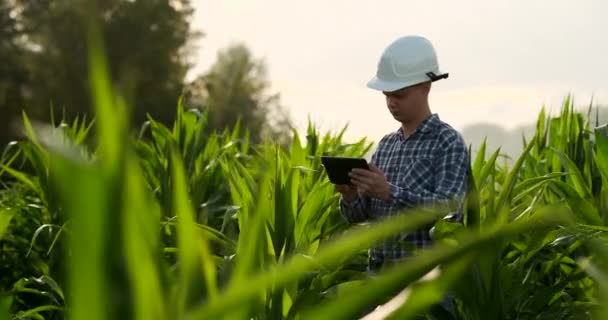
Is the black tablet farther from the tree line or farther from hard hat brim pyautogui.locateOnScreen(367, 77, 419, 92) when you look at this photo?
the tree line

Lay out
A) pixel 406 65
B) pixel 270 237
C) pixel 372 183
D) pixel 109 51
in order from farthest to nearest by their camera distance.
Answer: pixel 109 51 < pixel 406 65 < pixel 372 183 < pixel 270 237

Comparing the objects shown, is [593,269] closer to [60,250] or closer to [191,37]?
[60,250]

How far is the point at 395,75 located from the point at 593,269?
8.43ft

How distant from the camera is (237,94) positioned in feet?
119

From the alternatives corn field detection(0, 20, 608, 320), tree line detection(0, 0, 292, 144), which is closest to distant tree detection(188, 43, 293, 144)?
tree line detection(0, 0, 292, 144)

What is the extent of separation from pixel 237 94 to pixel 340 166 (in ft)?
108

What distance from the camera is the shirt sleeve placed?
3.35 m

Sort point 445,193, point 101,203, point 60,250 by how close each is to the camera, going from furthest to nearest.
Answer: point 60,250 → point 445,193 → point 101,203

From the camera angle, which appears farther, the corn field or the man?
the man

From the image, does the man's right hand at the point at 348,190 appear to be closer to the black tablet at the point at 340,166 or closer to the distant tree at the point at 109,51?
the black tablet at the point at 340,166

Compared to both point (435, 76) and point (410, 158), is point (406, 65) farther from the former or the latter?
point (410, 158)

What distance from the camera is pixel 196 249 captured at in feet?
2.52

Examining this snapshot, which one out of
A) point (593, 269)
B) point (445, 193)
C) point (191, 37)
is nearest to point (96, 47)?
point (593, 269)

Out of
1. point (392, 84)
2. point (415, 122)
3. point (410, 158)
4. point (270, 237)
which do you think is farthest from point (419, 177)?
point (270, 237)
